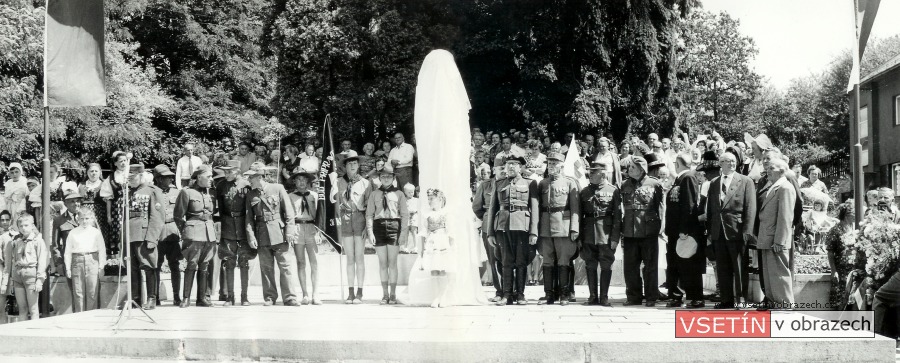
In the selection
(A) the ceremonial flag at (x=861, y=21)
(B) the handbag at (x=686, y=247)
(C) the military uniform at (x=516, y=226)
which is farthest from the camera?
(C) the military uniform at (x=516, y=226)

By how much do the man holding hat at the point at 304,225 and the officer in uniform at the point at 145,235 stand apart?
176cm

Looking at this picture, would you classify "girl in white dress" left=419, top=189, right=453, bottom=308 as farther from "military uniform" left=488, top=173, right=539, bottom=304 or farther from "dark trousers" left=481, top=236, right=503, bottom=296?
"dark trousers" left=481, top=236, right=503, bottom=296

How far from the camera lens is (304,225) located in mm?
12281

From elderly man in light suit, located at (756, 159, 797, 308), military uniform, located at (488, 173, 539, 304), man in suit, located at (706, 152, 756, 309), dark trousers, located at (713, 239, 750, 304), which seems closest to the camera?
elderly man in light suit, located at (756, 159, 797, 308)

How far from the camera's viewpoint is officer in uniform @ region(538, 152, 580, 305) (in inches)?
454

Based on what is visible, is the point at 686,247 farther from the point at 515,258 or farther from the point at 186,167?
the point at 186,167

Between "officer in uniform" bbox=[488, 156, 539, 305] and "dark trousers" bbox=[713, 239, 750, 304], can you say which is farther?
"officer in uniform" bbox=[488, 156, 539, 305]

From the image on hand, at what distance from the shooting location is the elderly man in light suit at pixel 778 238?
9.93 m

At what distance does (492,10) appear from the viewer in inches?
989

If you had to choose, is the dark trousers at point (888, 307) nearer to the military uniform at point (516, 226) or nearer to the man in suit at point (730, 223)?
the man in suit at point (730, 223)

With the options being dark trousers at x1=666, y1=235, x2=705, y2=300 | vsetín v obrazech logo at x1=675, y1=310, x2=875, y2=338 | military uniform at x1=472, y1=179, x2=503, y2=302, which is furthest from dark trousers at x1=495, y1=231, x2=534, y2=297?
vsetín v obrazech logo at x1=675, y1=310, x2=875, y2=338

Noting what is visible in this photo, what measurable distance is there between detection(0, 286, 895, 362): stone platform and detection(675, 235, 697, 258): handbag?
0.77 m

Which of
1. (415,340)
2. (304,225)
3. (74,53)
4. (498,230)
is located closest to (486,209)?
(498,230)

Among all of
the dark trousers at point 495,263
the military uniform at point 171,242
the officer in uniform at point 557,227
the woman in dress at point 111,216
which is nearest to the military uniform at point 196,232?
the military uniform at point 171,242
